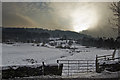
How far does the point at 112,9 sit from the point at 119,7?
171 centimetres

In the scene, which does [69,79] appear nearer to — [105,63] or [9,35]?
[105,63]

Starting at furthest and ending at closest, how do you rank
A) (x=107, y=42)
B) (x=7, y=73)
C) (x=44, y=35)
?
(x=44, y=35) < (x=107, y=42) < (x=7, y=73)

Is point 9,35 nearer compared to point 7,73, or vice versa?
point 7,73

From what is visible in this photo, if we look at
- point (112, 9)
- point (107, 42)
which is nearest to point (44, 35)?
point (107, 42)

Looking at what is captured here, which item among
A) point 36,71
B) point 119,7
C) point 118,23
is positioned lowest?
point 36,71

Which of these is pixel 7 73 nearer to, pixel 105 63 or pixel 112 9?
pixel 105 63

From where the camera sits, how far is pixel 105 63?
742 inches

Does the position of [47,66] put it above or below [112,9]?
below

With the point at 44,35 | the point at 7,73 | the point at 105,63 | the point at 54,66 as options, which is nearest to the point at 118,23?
the point at 105,63

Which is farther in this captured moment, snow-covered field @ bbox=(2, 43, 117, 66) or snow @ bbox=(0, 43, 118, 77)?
snow-covered field @ bbox=(2, 43, 117, 66)

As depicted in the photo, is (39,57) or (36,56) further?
(36,56)

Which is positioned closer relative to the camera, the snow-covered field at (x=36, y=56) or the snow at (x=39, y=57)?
the snow at (x=39, y=57)

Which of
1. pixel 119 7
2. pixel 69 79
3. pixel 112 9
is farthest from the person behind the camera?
pixel 112 9

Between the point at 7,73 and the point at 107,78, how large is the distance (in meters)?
9.21
